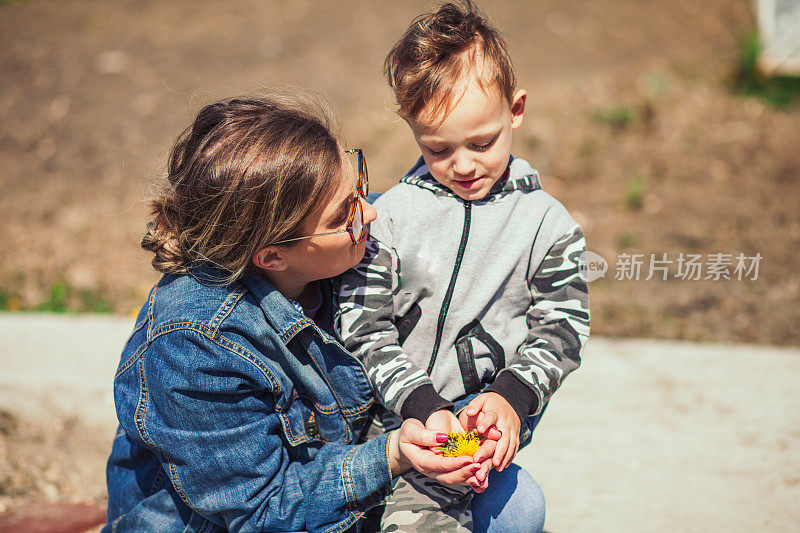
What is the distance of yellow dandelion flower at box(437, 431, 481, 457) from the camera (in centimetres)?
148

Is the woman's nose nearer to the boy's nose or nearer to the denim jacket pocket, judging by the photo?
the boy's nose

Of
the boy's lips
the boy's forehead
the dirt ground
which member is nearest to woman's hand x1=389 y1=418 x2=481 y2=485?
the boy's lips

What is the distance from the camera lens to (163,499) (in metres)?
1.70

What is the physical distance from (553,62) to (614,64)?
0.47 m

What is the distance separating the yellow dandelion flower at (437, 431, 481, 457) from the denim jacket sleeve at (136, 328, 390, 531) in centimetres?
19

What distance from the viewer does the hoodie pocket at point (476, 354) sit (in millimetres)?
1721

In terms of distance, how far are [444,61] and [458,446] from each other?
86cm

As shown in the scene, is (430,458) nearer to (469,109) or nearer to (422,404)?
(422,404)

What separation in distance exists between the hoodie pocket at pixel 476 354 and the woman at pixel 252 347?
236mm

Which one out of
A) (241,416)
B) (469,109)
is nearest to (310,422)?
(241,416)

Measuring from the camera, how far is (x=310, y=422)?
172 cm

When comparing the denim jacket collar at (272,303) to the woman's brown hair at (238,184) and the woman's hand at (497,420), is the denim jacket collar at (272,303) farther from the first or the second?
the woman's hand at (497,420)

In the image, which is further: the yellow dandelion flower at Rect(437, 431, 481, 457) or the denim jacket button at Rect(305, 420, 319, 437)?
the denim jacket button at Rect(305, 420, 319, 437)

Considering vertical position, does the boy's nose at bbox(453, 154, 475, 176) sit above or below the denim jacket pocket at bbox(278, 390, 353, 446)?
above
